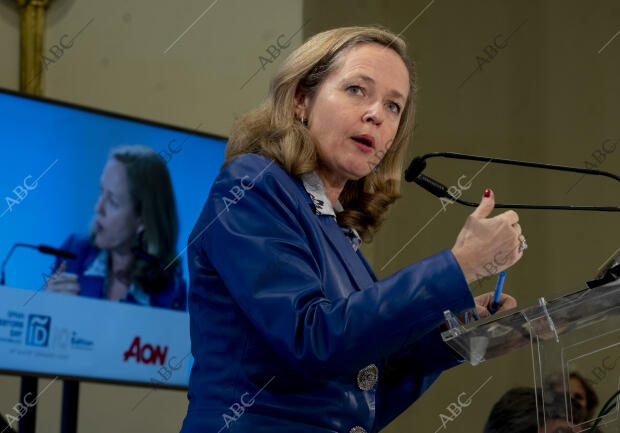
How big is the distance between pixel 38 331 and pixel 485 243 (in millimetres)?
2134

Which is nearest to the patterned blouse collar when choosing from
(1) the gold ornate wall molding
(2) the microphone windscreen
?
(2) the microphone windscreen

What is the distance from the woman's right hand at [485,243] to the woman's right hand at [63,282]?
7.11ft

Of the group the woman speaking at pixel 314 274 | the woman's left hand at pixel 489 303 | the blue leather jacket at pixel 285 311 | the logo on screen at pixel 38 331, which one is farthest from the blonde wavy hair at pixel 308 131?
the logo on screen at pixel 38 331

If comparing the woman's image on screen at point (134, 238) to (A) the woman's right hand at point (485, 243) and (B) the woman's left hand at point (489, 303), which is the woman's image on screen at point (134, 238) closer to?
(B) the woman's left hand at point (489, 303)

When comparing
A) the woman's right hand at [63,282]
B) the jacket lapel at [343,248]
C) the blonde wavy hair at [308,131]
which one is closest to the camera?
the jacket lapel at [343,248]

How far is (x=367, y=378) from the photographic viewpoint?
152 cm

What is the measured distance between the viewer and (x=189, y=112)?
4398mm

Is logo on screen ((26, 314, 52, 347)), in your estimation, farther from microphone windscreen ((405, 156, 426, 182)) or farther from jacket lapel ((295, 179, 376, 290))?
microphone windscreen ((405, 156, 426, 182))

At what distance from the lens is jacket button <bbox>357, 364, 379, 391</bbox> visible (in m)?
1.51

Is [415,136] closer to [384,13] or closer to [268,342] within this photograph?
[384,13]

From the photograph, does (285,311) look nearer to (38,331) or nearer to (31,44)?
(38,331)

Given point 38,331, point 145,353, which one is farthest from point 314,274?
point 145,353

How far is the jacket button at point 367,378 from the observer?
151 centimetres

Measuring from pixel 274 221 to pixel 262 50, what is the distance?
323cm
